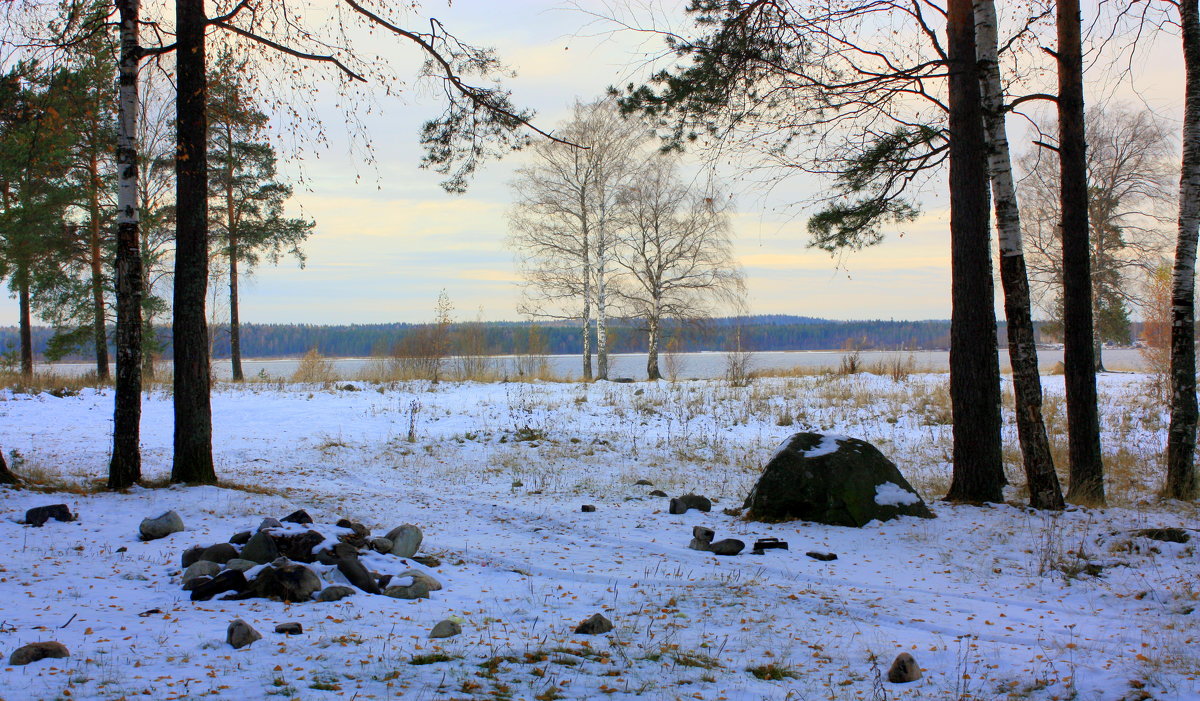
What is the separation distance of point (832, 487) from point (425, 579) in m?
4.20

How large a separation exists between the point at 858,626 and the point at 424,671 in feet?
8.52

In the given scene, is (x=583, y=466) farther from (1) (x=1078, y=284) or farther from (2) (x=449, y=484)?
(1) (x=1078, y=284)

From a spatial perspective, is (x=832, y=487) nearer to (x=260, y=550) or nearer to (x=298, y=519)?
(x=298, y=519)

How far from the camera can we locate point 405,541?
562cm

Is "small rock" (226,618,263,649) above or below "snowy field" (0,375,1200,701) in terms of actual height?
above

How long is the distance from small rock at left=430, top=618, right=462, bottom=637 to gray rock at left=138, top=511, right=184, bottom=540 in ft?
10.2

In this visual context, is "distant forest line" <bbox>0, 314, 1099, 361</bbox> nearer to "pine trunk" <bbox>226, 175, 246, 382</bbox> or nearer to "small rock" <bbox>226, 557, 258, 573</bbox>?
"pine trunk" <bbox>226, 175, 246, 382</bbox>

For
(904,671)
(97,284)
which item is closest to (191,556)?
(904,671)

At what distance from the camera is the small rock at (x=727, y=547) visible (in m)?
5.99

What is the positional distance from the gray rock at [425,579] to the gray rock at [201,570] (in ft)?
3.93

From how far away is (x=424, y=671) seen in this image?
333 centimetres

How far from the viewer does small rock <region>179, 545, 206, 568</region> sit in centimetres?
489

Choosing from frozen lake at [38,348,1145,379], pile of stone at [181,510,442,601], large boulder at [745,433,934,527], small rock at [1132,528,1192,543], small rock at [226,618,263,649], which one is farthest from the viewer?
frozen lake at [38,348,1145,379]

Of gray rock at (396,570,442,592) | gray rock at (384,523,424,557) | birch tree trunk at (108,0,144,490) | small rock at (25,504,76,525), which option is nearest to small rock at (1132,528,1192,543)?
small rock at (25,504,76,525)
